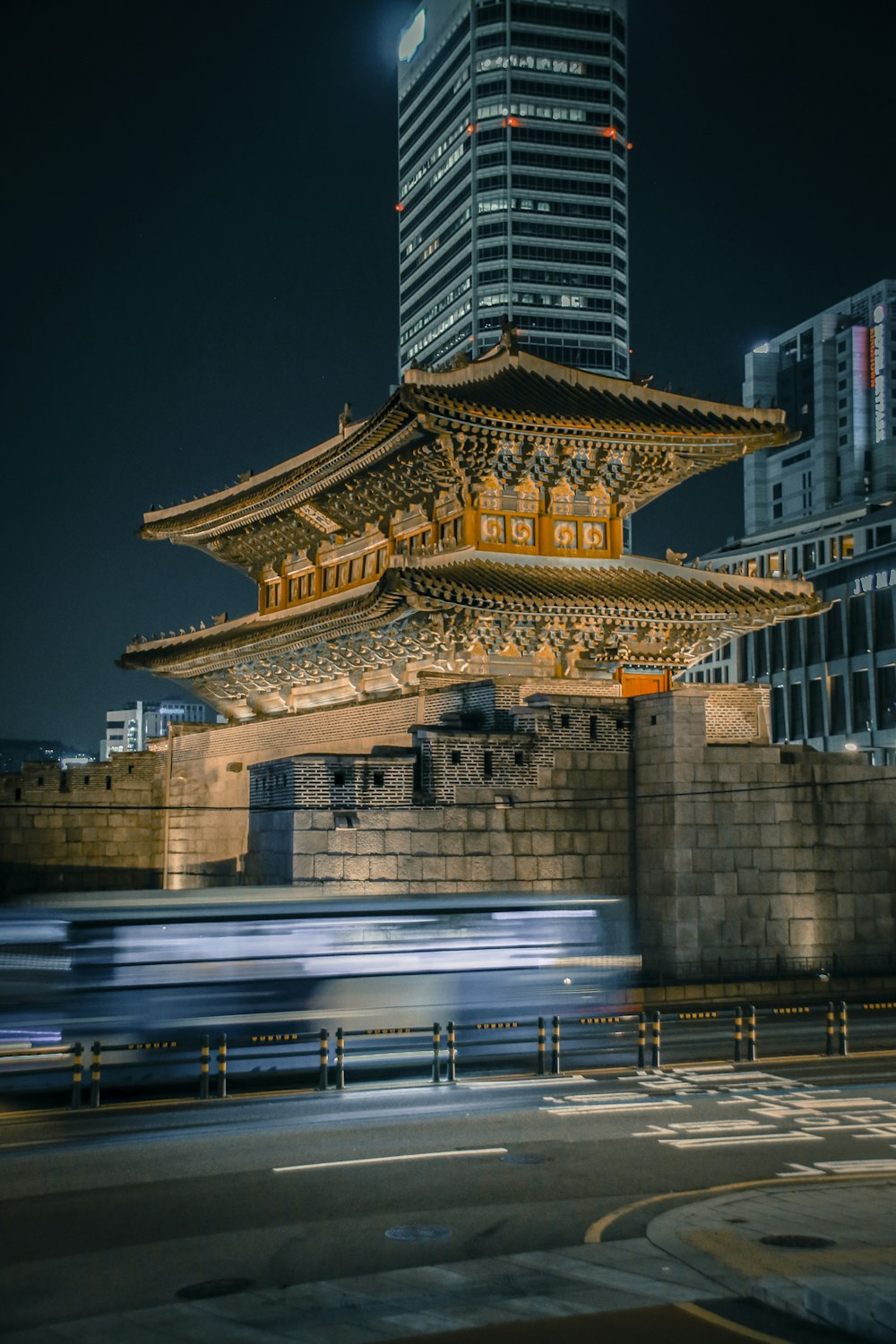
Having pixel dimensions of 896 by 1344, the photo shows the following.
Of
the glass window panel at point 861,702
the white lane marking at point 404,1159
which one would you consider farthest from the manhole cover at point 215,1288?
the glass window panel at point 861,702

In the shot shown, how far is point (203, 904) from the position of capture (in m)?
18.6

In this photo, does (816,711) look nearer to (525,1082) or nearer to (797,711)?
(797,711)

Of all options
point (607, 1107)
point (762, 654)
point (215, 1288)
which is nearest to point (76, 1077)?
point (607, 1107)

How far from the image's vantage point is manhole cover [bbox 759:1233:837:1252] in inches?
386

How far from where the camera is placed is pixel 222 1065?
17016 mm

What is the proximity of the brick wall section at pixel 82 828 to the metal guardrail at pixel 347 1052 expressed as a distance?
19.6 m

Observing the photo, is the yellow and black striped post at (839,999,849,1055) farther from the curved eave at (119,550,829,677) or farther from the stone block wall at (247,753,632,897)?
the curved eave at (119,550,829,677)

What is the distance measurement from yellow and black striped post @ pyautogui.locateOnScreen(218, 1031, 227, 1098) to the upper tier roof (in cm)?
1509

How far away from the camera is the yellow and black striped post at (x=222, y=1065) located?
16922 millimetres

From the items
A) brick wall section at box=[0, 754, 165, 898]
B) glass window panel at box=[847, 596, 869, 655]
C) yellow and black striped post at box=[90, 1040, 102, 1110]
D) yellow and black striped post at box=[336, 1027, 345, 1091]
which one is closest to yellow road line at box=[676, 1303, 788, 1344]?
yellow and black striped post at box=[336, 1027, 345, 1091]

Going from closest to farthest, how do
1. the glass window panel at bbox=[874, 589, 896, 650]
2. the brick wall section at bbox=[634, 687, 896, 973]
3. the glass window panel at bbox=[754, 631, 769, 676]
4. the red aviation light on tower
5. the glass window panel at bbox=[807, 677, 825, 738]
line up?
1. the brick wall section at bbox=[634, 687, 896, 973]
2. the glass window panel at bbox=[874, 589, 896, 650]
3. the glass window panel at bbox=[807, 677, 825, 738]
4. the glass window panel at bbox=[754, 631, 769, 676]
5. the red aviation light on tower

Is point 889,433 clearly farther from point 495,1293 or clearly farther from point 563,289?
point 495,1293

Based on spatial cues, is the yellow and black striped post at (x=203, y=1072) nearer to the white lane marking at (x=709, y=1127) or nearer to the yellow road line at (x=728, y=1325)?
the white lane marking at (x=709, y=1127)

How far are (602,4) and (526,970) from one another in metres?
127
